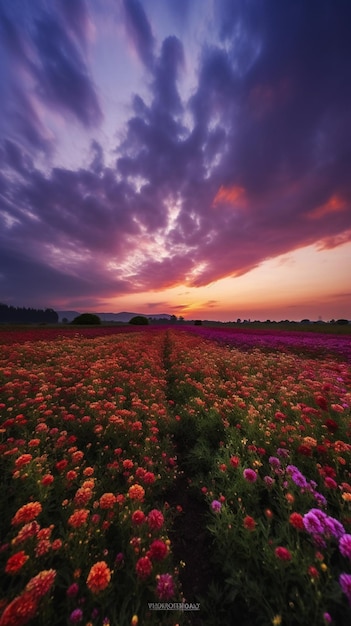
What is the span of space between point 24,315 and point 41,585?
131462 millimetres

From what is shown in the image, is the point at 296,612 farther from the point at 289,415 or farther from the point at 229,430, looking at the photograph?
the point at 289,415

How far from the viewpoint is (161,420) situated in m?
4.32

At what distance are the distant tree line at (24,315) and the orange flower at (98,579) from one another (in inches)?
4274

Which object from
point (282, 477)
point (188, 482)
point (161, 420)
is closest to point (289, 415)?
point (282, 477)

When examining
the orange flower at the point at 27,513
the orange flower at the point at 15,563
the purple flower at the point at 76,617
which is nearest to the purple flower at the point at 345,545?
the purple flower at the point at 76,617

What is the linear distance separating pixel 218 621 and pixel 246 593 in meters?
0.29

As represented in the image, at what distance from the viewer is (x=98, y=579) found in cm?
146

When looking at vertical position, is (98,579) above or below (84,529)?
above

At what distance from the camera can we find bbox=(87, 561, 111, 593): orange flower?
1.43m

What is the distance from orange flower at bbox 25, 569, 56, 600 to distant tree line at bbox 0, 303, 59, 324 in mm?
108455

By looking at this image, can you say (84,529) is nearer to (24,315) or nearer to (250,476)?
(250,476)

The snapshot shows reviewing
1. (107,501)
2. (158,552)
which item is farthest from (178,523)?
(158,552)

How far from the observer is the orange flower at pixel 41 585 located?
1.35 metres

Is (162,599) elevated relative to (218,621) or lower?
elevated
